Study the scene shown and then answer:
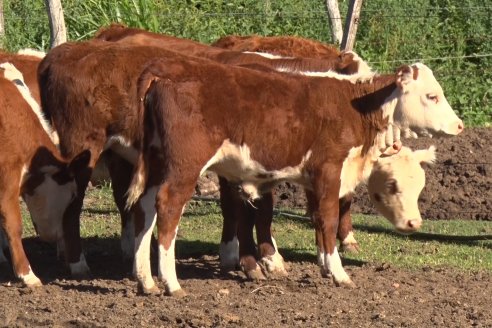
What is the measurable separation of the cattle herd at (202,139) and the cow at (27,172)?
11 millimetres

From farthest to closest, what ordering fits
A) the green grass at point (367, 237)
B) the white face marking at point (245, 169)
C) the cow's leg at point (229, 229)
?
the green grass at point (367, 237) < the cow's leg at point (229, 229) < the white face marking at point (245, 169)

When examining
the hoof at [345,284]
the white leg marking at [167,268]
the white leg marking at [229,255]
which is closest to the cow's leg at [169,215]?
the white leg marking at [167,268]

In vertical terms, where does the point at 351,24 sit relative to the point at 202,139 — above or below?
above

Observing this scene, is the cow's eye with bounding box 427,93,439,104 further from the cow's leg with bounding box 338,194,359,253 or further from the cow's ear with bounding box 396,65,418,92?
the cow's leg with bounding box 338,194,359,253

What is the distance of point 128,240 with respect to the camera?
36.8 feet

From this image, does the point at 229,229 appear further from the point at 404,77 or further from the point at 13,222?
the point at 404,77

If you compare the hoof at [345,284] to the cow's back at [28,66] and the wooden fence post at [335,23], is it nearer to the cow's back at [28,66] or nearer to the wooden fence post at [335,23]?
the cow's back at [28,66]

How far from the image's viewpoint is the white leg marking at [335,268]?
9672 mm

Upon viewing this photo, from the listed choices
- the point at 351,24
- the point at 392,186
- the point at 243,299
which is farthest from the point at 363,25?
the point at 243,299

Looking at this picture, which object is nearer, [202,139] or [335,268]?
[202,139]

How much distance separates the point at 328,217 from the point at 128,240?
7.56 feet

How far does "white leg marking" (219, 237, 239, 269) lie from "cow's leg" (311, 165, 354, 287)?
4.12 ft

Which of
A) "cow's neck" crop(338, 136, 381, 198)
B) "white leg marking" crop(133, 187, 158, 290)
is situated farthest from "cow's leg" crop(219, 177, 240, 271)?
"white leg marking" crop(133, 187, 158, 290)

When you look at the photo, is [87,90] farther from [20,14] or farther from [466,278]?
[20,14]
